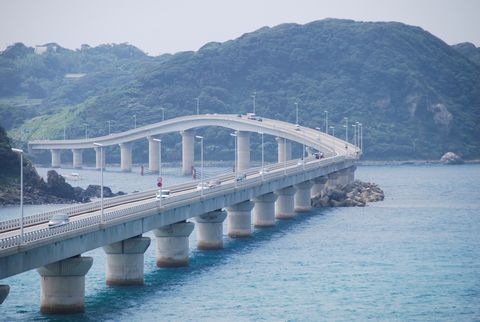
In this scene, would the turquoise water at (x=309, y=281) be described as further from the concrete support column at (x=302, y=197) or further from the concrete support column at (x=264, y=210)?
the concrete support column at (x=302, y=197)

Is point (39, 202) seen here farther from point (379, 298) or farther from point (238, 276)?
point (379, 298)

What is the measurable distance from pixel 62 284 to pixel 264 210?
212ft

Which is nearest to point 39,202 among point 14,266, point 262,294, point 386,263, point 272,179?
point 272,179

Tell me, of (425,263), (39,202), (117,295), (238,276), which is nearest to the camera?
(117,295)

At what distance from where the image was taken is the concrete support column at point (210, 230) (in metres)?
112

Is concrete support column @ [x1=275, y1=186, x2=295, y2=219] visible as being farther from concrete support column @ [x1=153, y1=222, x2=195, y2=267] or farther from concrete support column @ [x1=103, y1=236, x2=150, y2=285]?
concrete support column @ [x1=103, y1=236, x2=150, y2=285]

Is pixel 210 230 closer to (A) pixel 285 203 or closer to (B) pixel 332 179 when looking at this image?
(A) pixel 285 203

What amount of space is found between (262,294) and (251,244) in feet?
101

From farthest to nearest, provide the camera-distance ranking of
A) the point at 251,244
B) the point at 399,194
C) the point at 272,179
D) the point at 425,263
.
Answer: the point at 399,194 → the point at 272,179 → the point at 251,244 → the point at 425,263

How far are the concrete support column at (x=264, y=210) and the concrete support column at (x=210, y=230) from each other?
941 inches

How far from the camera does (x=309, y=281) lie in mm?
96000

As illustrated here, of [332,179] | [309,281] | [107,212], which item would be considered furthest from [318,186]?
[107,212]

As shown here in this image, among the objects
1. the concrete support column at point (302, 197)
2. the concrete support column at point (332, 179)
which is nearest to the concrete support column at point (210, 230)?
the concrete support column at point (302, 197)

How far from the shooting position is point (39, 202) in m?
171
